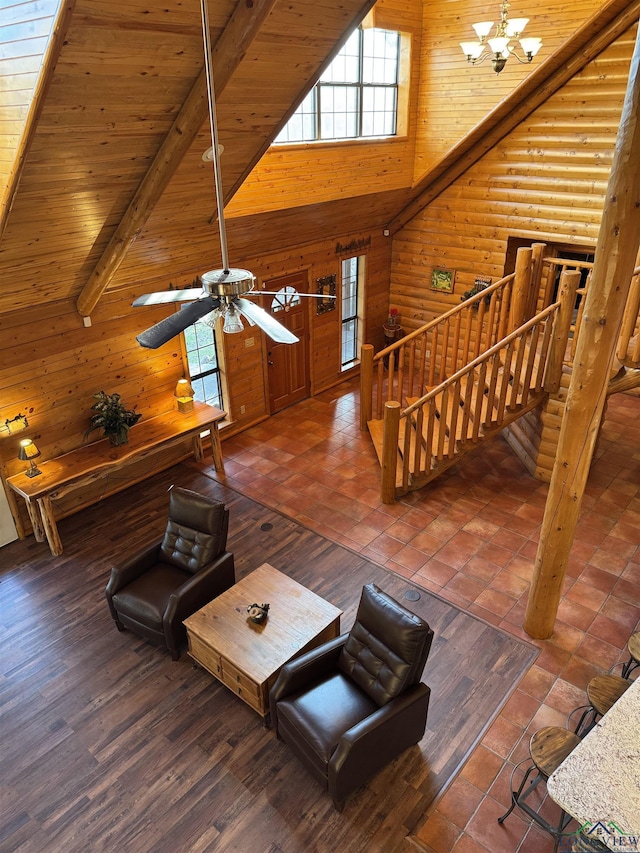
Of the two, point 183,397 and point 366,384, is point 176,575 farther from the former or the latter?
point 366,384

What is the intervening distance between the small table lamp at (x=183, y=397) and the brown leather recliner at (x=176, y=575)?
6.67 ft

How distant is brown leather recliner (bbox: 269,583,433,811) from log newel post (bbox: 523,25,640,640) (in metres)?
1.44

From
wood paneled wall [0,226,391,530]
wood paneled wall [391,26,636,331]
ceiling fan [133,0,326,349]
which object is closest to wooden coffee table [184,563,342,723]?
ceiling fan [133,0,326,349]

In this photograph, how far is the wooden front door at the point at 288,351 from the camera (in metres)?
8.16

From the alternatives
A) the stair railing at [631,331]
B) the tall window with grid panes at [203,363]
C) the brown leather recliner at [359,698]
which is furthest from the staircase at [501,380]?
the brown leather recliner at [359,698]

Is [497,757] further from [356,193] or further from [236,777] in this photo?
[356,193]

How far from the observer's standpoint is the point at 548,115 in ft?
24.4

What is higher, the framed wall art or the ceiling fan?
the ceiling fan

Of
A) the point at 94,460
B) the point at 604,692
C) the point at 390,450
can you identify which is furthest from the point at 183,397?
the point at 604,692

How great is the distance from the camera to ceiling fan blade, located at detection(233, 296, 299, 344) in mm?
2838

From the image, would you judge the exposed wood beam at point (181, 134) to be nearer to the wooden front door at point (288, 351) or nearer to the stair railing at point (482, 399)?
the wooden front door at point (288, 351)

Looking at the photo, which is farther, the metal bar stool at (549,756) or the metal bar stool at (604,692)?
the metal bar stool at (604,692)

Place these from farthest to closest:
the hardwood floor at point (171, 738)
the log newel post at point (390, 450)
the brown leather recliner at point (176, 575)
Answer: the log newel post at point (390, 450) < the brown leather recliner at point (176, 575) < the hardwood floor at point (171, 738)

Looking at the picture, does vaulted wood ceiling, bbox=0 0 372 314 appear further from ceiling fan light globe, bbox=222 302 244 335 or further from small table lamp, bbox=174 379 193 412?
small table lamp, bbox=174 379 193 412
